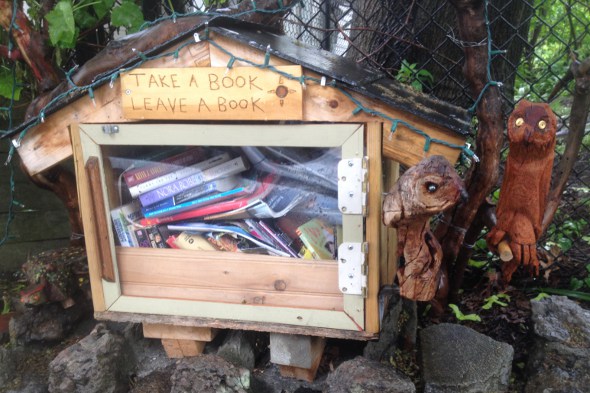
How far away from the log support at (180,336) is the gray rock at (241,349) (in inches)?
2.8

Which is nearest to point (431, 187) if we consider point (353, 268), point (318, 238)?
point (353, 268)

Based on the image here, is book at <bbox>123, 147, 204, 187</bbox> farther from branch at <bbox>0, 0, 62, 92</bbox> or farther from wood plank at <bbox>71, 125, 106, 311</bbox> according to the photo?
branch at <bbox>0, 0, 62, 92</bbox>

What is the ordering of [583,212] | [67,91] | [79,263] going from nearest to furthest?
[67,91]
[79,263]
[583,212]

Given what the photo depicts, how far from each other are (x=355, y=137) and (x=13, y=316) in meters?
1.98

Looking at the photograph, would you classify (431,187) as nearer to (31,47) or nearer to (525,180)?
(525,180)

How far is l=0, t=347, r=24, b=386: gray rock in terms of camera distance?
205 cm

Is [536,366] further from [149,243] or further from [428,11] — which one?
[428,11]

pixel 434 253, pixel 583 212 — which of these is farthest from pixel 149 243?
pixel 583 212

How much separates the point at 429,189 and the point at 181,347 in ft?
4.27

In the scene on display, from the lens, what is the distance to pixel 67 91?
1.69 m

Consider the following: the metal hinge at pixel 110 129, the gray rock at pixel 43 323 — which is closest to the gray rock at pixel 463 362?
the metal hinge at pixel 110 129

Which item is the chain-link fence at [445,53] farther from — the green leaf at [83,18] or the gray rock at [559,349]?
the green leaf at [83,18]

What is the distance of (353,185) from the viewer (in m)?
1.50

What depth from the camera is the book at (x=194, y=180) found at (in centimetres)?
172
